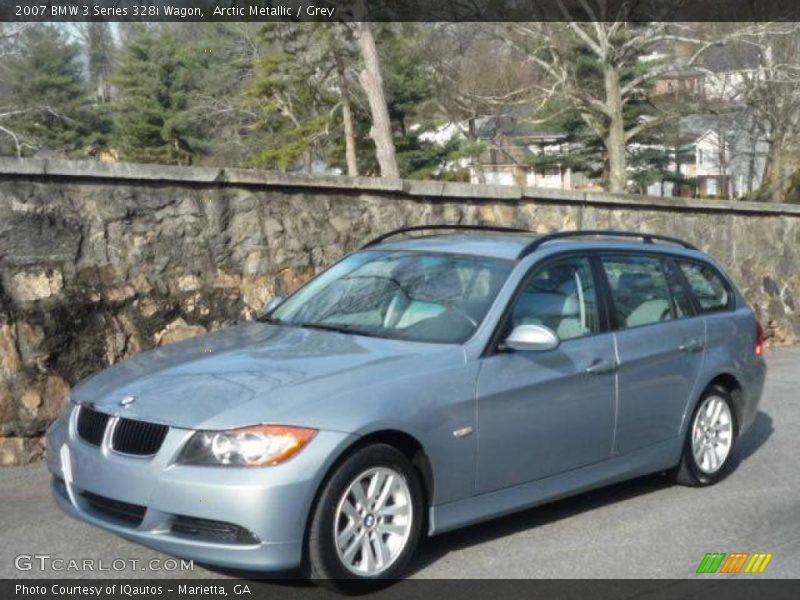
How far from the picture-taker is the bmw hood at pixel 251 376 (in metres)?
4.80

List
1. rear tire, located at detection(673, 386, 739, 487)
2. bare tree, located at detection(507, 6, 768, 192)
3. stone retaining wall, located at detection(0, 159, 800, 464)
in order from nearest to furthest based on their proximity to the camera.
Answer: rear tire, located at detection(673, 386, 739, 487), stone retaining wall, located at detection(0, 159, 800, 464), bare tree, located at detection(507, 6, 768, 192)

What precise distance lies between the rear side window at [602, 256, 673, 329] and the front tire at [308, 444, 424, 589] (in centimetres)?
202

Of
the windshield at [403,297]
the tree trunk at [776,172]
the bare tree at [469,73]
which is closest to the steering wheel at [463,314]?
the windshield at [403,297]

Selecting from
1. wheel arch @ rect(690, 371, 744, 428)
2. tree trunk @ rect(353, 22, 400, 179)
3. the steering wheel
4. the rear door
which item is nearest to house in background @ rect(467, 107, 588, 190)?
tree trunk @ rect(353, 22, 400, 179)

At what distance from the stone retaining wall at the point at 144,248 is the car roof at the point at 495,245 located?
231 centimetres

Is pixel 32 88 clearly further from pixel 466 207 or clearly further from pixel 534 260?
pixel 534 260

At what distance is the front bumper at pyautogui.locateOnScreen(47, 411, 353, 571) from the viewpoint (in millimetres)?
4629

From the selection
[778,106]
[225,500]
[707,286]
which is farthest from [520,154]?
[225,500]

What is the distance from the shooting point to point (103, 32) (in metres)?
41.3

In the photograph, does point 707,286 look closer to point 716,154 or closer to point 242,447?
point 242,447

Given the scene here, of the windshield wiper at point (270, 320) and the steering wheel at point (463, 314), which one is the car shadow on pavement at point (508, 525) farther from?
the windshield wiper at point (270, 320)

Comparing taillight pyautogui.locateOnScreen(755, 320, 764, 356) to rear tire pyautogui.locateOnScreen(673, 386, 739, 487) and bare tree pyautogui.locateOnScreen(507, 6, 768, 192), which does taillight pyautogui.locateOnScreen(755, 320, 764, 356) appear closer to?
rear tire pyautogui.locateOnScreen(673, 386, 739, 487)

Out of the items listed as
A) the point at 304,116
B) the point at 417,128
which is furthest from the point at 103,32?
the point at 417,128

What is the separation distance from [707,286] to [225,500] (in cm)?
415
